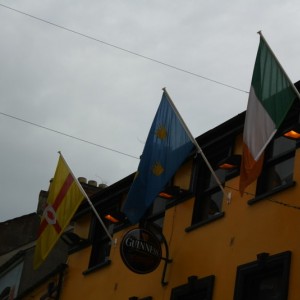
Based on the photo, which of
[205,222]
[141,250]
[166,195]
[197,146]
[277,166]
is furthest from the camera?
[166,195]

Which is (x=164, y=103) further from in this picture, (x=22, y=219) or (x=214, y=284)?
(x=22, y=219)

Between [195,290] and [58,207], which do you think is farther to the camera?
[58,207]

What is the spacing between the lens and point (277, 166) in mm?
19031

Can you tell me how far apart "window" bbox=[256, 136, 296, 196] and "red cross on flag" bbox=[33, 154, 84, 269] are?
18.5ft

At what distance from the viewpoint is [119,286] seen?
22688mm

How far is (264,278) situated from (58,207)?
780cm

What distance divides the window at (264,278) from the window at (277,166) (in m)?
1.53

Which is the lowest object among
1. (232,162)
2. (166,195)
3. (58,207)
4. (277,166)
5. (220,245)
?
(220,245)

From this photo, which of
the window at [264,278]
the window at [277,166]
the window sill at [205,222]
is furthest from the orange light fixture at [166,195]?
the window at [264,278]

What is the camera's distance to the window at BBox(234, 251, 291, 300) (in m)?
17.0

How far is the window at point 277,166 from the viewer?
18609 millimetres

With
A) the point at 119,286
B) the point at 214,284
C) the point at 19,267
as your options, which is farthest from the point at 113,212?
the point at 19,267

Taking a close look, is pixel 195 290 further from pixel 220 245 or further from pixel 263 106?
pixel 263 106

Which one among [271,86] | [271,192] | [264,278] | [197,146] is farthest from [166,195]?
[271,86]
